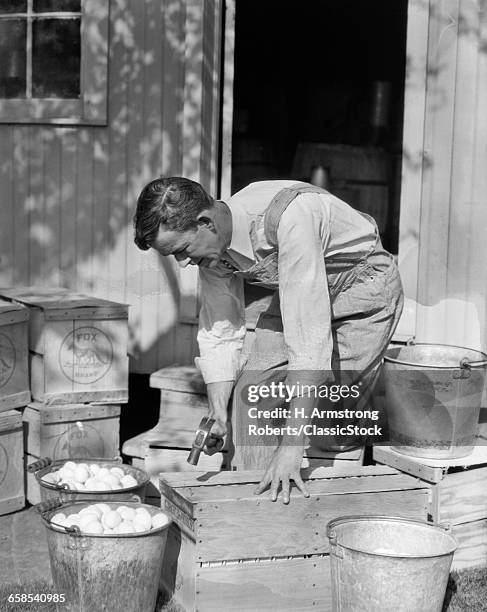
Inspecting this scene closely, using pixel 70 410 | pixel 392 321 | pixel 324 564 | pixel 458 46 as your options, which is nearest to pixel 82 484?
pixel 70 410

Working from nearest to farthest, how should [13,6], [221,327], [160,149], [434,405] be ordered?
1. [221,327]
2. [434,405]
3. [160,149]
4. [13,6]

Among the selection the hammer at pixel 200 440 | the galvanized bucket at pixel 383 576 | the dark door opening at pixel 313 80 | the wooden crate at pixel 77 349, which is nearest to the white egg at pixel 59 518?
the hammer at pixel 200 440

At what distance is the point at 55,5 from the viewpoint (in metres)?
6.58

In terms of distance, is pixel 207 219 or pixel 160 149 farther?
pixel 160 149

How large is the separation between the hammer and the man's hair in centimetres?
85

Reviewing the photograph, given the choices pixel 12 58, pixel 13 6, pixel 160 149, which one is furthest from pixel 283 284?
pixel 13 6

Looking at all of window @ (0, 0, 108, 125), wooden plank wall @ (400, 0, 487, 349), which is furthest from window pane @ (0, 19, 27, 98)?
wooden plank wall @ (400, 0, 487, 349)

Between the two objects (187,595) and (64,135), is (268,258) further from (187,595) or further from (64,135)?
(64,135)

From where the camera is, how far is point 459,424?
4.72 m

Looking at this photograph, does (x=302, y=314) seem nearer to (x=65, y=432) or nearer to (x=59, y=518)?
(x=59, y=518)

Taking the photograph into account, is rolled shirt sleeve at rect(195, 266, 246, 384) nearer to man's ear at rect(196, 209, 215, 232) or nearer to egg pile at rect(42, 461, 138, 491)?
man's ear at rect(196, 209, 215, 232)

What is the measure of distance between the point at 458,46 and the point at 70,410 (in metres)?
3.24

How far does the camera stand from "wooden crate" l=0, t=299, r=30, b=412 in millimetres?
5730

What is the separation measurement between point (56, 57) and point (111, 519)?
12.2ft
